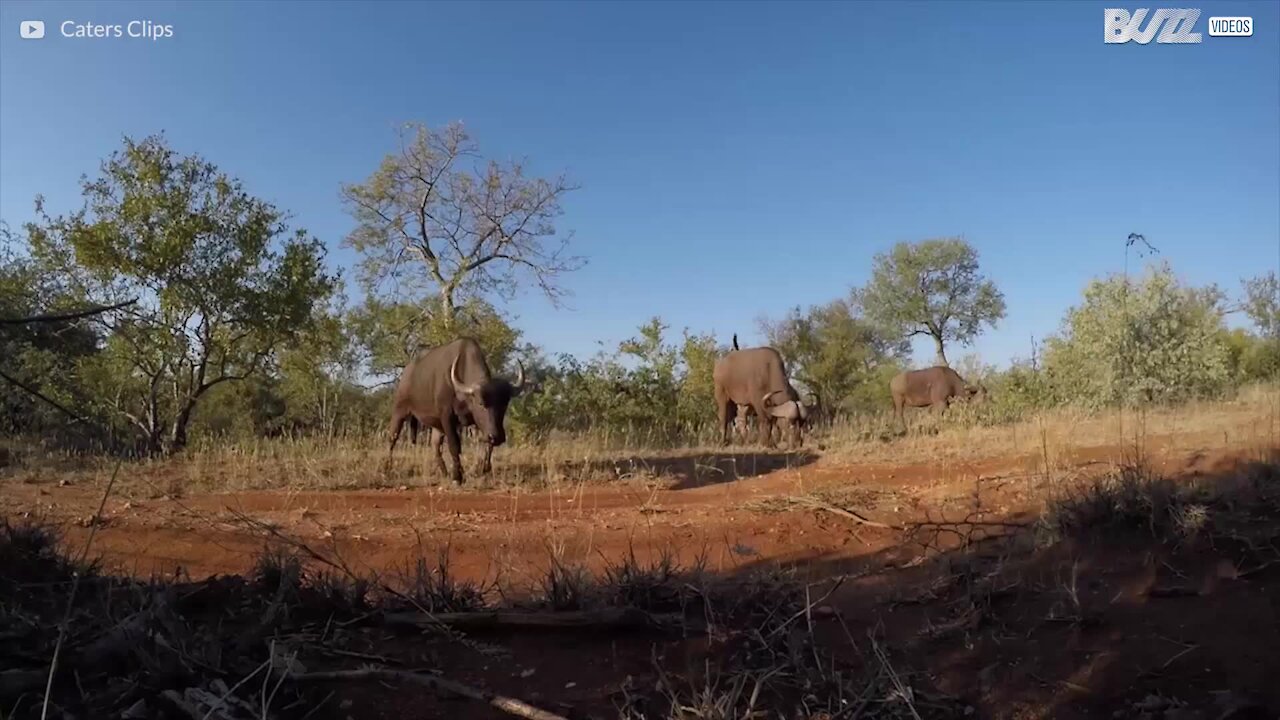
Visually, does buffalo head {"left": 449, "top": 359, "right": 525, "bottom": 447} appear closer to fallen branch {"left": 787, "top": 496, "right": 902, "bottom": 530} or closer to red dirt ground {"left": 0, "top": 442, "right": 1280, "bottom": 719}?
red dirt ground {"left": 0, "top": 442, "right": 1280, "bottom": 719}

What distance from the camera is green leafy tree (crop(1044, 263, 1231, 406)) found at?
18.0 m

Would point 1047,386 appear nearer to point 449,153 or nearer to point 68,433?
point 449,153

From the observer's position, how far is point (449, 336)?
2064 cm

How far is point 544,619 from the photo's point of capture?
3.52m

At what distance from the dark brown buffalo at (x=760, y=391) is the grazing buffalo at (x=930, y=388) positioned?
6.91 metres

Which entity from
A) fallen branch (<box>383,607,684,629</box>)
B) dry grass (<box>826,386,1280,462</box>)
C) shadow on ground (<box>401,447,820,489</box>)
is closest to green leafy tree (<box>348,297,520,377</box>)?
shadow on ground (<box>401,447,820,489</box>)

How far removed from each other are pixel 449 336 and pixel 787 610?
17886mm

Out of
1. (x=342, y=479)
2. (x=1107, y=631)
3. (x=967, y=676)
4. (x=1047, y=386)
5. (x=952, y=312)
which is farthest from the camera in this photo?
(x=952, y=312)

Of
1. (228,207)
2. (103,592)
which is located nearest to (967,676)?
(103,592)

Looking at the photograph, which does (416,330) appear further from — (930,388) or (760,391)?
(930,388)

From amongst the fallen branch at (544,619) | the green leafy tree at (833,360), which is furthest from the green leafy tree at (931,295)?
the fallen branch at (544,619)

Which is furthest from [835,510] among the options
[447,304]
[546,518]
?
[447,304]

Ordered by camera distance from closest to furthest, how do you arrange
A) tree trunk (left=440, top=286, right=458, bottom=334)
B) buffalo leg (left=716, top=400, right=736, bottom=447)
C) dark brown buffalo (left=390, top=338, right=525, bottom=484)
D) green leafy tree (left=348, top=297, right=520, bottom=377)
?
dark brown buffalo (left=390, top=338, right=525, bottom=484) → buffalo leg (left=716, top=400, right=736, bottom=447) → green leafy tree (left=348, top=297, right=520, bottom=377) → tree trunk (left=440, top=286, right=458, bottom=334)

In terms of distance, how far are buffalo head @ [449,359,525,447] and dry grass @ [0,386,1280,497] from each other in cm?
68
